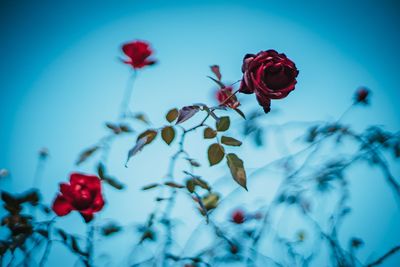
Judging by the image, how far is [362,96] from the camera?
151 cm

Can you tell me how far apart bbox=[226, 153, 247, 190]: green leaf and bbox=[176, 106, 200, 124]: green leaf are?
0.51 ft

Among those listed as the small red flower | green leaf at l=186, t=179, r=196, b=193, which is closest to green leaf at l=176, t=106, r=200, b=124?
green leaf at l=186, t=179, r=196, b=193

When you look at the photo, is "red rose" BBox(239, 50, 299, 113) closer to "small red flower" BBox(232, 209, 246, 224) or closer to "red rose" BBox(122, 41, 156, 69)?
"red rose" BBox(122, 41, 156, 69)

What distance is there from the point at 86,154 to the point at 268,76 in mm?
812

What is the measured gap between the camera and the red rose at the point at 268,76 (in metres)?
0.55

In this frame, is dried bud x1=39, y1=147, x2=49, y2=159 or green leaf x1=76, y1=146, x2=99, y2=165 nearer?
green leaf x1=76, y1=146, x2=99, y2=165

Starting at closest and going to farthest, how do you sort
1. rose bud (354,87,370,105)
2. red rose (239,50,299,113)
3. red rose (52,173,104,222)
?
1. red rose (239,50,299,113)
2. red rose (52,173,104,222)
3. rose bud (354,87,370,105)

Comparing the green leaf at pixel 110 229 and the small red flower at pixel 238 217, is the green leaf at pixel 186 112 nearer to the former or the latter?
the green leaf at pixel 110 229

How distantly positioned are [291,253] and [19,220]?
1.71m

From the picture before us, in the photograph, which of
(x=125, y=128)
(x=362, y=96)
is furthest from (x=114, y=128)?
(x=362, y=96)

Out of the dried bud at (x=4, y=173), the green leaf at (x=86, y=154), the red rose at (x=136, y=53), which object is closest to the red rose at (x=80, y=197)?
the green leaf at (x=86, y=154)

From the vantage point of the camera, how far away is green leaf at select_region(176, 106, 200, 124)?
0.59 m

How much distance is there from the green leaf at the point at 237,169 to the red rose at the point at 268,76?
160 millimetres

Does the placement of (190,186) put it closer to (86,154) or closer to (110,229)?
(86,154)
